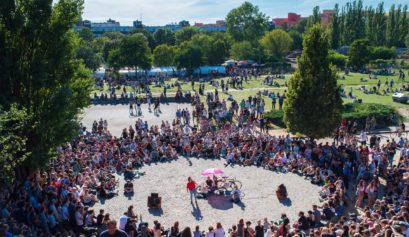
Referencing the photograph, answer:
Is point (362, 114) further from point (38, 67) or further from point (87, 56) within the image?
point (87, 56)

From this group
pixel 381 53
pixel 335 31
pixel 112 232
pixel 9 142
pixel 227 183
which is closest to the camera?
pixel 112 232

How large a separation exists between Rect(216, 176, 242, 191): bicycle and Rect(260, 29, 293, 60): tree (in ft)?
247

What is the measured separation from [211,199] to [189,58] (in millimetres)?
52479

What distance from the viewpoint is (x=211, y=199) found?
18.5m

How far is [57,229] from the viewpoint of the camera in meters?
14.7

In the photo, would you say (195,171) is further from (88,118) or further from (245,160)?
(88,118)

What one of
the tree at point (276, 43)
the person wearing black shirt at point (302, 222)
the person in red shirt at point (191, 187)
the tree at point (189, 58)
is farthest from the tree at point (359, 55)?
the person wearing black shirt at point (302, 222)

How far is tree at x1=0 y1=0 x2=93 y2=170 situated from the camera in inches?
602

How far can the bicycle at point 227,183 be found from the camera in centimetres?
1942

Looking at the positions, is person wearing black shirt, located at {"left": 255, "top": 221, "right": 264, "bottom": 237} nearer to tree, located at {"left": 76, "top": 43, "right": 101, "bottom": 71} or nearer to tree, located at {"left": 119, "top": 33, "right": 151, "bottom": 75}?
tree, located at {"left": 119, "top": 33, "right": 151, "bottom": 75}

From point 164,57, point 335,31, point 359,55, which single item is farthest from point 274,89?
point 335,31

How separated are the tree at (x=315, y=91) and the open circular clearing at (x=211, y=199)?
409cm

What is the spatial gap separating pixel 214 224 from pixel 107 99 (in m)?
31.2

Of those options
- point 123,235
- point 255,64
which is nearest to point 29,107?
point 123,235
